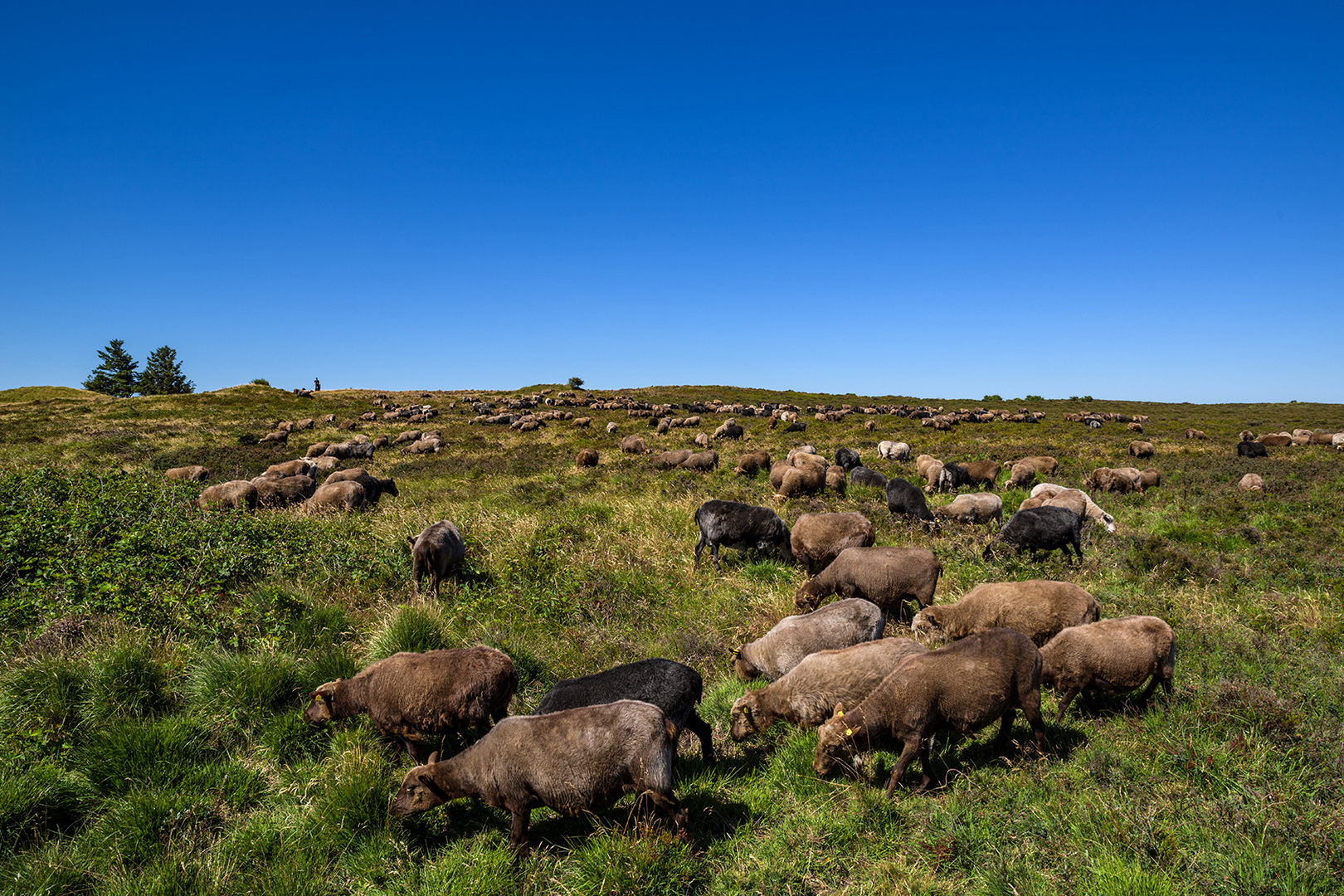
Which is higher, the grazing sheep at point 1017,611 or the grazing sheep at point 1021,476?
the grazing sheep at point 1021,476

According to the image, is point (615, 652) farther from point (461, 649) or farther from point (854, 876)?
point (854, 876)

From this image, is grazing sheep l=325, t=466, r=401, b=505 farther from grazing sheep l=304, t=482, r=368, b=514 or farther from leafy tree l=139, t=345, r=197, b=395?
leafy tree l=139, t=345, r=197, b=395

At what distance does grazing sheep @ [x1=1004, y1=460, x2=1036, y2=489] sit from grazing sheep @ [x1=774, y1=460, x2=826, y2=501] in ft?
21.6

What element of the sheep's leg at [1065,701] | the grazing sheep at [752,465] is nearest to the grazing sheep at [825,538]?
the sheep's leg at [1065,701]

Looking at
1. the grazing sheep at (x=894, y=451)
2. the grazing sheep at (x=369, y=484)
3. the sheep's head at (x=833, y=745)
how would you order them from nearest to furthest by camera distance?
the sheep's head at (x=833, y=745) → the grazing sheep at (x=369, y=484) → the grazing sheep at (x=894, y=451)

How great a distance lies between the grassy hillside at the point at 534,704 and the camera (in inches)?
159

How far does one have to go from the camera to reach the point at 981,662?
5.22 metres

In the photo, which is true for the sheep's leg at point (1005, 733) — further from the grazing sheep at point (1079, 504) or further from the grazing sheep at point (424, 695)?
the grazing sheep at point (1079, 504)

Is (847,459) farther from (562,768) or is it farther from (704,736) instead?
(562,768)

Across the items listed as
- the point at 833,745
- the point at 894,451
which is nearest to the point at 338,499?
the point at 833,745

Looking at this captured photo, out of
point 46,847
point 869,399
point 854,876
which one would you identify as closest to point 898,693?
point 854,876

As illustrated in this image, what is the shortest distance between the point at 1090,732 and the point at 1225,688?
4.95 feet

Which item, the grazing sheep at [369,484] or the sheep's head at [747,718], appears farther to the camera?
the grazing sheep at [369,484]

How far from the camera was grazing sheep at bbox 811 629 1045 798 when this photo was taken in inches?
199
